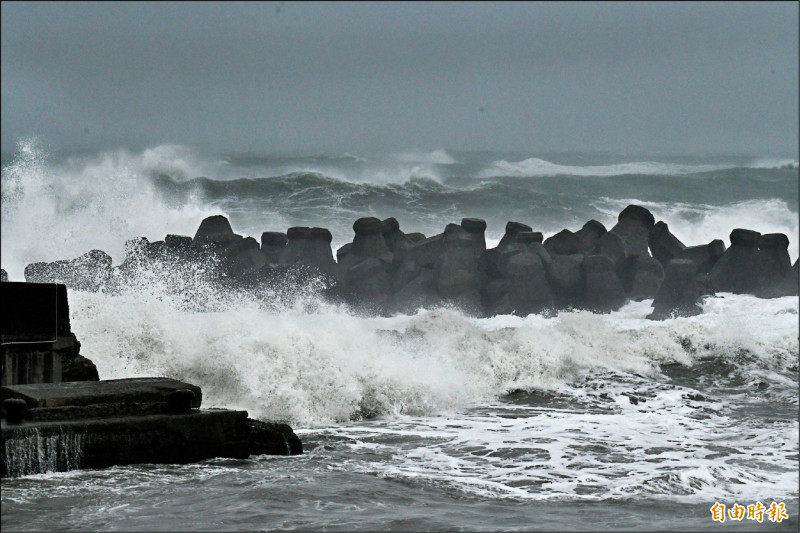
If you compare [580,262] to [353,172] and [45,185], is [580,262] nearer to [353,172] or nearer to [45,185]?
[45,185]

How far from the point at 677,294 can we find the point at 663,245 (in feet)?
10.2

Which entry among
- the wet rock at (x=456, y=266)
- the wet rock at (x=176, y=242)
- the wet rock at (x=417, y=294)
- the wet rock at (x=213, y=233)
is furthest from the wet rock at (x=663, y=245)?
the wet rock at (x=176, y=242)

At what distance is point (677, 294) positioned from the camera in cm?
1916

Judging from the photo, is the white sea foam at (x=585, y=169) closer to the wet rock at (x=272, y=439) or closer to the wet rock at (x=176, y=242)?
the wet rock at (x=176, y=242)

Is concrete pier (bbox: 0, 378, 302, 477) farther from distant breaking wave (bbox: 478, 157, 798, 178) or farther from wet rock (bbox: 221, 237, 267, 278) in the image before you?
Result: distant breaking wave (bbox: 478, 157, 798, 178)

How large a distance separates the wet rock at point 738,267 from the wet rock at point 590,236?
2.46 m

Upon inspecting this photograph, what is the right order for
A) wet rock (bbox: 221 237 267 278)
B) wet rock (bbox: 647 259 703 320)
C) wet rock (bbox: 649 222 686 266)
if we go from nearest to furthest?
1. wet rock (bbox: 647 259 703 320)
2. wet rock (bbox: 221 237 267 278)
3. wet rock (bbox: 649 222 686 266)

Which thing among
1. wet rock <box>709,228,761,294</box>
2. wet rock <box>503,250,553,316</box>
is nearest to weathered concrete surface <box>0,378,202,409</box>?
wet rock <box>503,250,553,316</box>

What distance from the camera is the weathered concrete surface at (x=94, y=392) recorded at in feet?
22.8

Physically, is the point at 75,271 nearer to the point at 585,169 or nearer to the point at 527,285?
the point at 527,285

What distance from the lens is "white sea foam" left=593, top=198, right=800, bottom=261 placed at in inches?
1264

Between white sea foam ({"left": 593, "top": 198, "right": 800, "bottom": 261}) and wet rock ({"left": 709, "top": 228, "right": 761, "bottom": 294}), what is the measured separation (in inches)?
319

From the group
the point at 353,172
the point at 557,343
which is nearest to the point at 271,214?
the point at 353,172

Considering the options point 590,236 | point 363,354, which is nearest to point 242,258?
point 590,236
